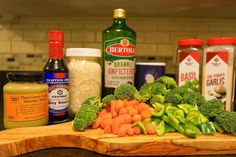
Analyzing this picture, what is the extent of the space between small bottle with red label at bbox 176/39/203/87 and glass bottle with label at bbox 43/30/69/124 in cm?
38

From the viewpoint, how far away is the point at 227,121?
51 cm

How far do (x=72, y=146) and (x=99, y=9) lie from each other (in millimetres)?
695

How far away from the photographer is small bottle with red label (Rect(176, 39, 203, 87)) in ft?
2.36

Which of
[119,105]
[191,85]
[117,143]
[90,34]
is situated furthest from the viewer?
[90,34]

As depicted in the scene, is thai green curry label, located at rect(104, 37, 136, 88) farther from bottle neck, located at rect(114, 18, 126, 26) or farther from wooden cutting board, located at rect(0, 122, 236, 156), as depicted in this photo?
wooden cutting board, located at rect(0, 122, 236, 156)

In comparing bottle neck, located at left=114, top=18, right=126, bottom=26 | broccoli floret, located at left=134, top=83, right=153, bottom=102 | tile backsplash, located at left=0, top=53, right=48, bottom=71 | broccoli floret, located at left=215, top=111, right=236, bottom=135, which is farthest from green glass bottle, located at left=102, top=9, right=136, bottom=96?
tile backsplash, located at left=0, top=53, right=48, bottom=71

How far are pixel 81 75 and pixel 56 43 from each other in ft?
0.39

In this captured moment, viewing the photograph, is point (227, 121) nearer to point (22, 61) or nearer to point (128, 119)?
point (128, 119)

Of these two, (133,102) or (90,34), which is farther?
(90,34)

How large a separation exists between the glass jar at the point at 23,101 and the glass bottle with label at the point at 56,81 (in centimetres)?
6

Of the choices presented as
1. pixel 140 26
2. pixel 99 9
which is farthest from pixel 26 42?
pixel 140 26

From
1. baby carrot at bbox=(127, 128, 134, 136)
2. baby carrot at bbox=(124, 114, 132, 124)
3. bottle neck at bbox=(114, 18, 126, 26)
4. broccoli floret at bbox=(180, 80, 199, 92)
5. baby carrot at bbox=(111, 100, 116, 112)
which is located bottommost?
baby carrot at bbox=(127, 128, 134, 136)

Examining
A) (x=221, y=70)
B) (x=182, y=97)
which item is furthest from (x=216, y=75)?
(x=182, y=97)

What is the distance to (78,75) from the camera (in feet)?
2.17
